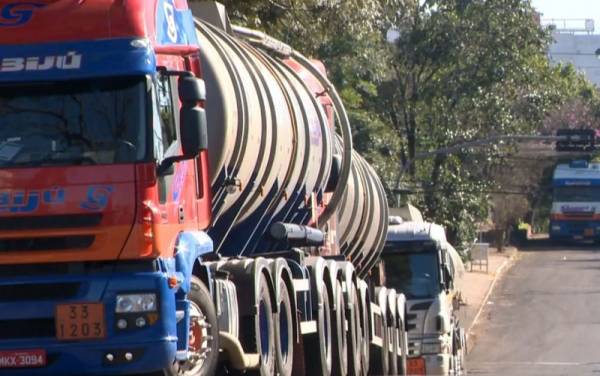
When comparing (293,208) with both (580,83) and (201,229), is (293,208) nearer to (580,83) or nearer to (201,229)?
(201,229)

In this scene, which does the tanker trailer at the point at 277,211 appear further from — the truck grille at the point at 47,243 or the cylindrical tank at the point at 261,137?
the truck grille at the point at 47,243

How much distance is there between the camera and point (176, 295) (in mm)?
10508

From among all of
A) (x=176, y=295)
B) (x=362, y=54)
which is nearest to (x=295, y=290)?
(x=176, y=295)

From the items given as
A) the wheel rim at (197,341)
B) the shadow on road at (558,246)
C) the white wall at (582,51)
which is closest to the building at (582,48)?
the white wall at (582,51)

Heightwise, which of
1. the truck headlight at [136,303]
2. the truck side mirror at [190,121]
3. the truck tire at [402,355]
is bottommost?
the truck tire at [402,355]

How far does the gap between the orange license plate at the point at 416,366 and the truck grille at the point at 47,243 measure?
17.8 metres

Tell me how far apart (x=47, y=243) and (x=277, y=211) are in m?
4.89

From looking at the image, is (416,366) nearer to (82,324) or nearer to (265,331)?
(265,331)

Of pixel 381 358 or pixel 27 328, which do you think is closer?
pixel 27 328

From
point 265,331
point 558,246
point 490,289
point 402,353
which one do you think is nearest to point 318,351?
point 265,331

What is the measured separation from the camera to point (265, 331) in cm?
1292

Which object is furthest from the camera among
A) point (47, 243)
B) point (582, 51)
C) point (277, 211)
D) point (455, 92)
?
point (582, 51)

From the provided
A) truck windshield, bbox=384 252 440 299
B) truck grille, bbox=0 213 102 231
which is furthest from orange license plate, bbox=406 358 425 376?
truck grille, bbox=0 213 102 231

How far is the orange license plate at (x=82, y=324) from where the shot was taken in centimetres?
1003
